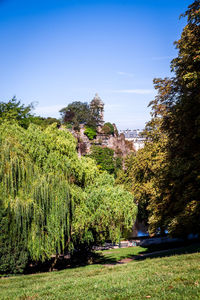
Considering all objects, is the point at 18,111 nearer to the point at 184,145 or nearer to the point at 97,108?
the point at 184,145

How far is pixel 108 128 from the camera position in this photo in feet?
281

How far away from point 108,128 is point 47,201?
7186 centimetres

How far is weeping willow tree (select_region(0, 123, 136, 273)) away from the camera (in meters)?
14.2

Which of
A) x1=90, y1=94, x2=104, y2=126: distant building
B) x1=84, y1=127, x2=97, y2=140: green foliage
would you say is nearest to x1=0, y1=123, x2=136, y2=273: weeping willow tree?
x1=84, y1=127, x2=97, y2=140: green foliage

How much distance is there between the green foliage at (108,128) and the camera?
8472 centimetres

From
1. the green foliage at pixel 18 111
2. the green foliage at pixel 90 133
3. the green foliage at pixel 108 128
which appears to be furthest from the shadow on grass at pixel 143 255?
the green foliage at pixel 108 128

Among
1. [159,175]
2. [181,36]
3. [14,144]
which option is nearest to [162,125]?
[159,175]

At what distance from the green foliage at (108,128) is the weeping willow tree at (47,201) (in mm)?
66762

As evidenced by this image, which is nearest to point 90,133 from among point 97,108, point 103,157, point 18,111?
point 103,157

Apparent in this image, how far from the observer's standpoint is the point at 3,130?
672 inches

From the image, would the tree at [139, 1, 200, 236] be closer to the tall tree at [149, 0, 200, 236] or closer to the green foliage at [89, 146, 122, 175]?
the tall tree at [149, 0, 200, 236]

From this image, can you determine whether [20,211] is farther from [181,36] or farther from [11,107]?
[11,107]

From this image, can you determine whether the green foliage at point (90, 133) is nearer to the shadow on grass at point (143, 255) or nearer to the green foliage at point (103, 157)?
the green foliage at point (103, 157)

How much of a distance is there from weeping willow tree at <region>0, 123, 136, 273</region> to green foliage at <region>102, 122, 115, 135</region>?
66.8 metres
